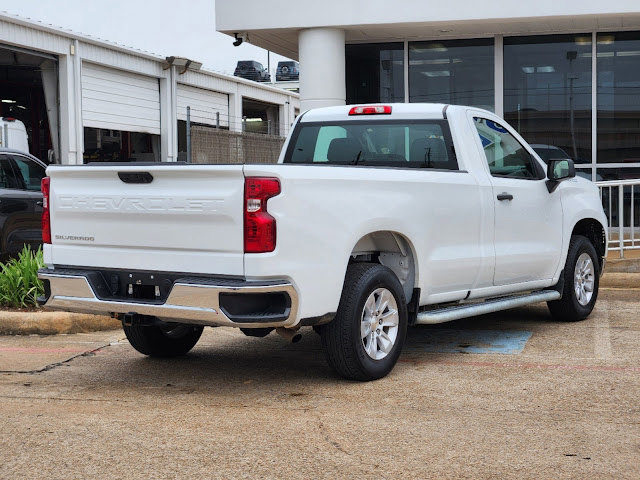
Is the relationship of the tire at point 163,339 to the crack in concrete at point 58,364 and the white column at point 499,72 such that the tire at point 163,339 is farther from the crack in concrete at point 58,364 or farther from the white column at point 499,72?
the white column at point 499,72

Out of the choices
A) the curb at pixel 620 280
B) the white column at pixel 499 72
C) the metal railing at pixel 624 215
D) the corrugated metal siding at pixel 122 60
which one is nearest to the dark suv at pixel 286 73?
the corrugated metal siding at pixel 122 60

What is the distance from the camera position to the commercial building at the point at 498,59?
14.7m

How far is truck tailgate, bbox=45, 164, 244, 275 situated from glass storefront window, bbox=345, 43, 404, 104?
10687 millimetres

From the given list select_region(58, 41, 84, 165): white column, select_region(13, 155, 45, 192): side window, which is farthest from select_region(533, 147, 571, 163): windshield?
select_region(58, 41, 84, 165): white column

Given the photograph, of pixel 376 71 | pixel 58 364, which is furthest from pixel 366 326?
pixel 376 71

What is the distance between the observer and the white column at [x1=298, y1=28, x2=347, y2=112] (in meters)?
14.9

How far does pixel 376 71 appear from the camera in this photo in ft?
53.3

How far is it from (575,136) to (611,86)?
0.98m

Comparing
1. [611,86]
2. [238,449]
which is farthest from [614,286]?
[238,449]

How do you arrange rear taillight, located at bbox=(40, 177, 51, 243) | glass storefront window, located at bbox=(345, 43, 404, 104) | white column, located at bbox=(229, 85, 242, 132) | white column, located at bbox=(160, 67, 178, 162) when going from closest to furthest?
rear taillight, located at bbox=(40, 177, 51, 243) < glass storefront window, located at bbox=(345, 43, 404, 104) < white column, located at bbox=(160, 67, 178, 162) < white column, located at bbox=(229, 85, 242, 132)

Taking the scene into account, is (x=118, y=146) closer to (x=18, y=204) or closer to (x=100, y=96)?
(x=100, y=96)

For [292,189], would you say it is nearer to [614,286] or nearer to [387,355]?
[387,355]

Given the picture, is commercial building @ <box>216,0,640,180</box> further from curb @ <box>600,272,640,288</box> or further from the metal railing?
curb @ <box>600,272,640,288</box>

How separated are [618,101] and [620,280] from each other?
4.93 metres
